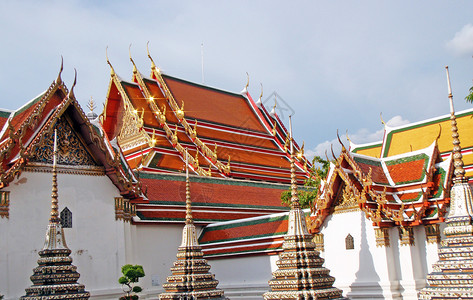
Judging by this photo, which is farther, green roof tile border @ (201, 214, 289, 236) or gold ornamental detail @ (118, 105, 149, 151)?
gold ornamental detail @ (118, 105, 149, 151)

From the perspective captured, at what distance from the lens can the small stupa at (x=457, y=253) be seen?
5082 millimetres

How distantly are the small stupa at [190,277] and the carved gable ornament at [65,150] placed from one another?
10.4ft

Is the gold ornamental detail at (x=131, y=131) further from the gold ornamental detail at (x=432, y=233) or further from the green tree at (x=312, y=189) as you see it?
the gold ornamental detail at (x=432, y=233)

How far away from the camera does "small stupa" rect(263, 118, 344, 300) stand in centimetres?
682

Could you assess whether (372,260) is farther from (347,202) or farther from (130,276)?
(130,276)

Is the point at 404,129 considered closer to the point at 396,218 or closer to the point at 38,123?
the point at 396,218

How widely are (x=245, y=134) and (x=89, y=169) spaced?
1016 centimetres

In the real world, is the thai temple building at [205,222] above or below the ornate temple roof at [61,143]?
below

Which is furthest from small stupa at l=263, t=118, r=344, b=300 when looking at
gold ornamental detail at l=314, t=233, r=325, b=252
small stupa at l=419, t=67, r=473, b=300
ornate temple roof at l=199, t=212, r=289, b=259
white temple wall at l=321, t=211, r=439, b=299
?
ornate temple roof at l=199, t=212, r=289, b=259

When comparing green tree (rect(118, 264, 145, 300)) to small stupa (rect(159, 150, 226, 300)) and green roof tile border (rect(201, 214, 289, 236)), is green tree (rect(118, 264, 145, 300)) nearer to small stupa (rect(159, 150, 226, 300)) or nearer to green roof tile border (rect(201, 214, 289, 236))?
small stupa (rect(159, 150, 226, 300))

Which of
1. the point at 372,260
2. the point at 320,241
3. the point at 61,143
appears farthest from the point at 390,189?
the point at 61,143

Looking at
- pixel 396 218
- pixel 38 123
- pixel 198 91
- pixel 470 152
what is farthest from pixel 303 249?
pixel 198 91

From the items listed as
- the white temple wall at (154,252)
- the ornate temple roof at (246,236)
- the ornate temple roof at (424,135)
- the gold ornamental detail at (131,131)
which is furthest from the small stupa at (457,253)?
the gold ornamental detail at (131,131)

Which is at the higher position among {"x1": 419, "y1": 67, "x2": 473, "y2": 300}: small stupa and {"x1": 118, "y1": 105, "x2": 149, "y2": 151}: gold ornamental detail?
{"x1": 118, "y1": 105, "x2": 149, "y2": 151}: gold ornamental detail
